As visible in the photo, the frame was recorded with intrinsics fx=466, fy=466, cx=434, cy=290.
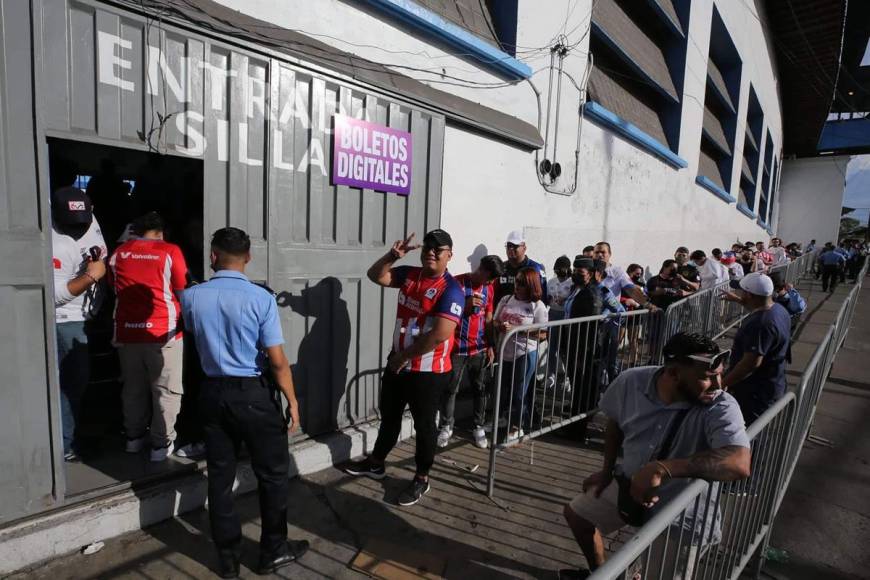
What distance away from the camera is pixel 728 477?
1983mm

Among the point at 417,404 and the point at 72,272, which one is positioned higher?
the point at 72,272

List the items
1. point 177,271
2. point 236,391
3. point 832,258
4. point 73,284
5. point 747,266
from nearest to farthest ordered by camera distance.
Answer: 1. point 236,391
2. point 73,284
3. point 177,271
4. point 747,266
5. point 832,258

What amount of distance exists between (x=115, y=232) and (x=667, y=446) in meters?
5.15

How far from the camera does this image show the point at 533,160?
616cm

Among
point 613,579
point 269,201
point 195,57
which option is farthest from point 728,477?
point 195,57

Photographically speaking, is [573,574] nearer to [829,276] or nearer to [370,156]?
[370,156]

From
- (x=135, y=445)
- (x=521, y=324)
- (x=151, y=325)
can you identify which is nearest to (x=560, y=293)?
(x=521, y=324)

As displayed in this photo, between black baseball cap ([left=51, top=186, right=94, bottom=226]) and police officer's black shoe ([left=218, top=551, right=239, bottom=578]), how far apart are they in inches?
86.3

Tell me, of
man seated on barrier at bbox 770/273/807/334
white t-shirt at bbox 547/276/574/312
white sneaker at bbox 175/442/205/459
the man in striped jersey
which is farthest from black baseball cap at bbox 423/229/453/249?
man seated on barrier at bbox 770/273/807/334

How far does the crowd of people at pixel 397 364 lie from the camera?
226cm

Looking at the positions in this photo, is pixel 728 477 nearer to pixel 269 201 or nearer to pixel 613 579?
pixel 613 579

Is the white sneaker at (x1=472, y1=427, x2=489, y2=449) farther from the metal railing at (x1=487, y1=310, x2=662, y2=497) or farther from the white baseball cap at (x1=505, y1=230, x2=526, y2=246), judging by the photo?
the white baseball cap at (x1=505, y1=230, x2=526, y2=246)

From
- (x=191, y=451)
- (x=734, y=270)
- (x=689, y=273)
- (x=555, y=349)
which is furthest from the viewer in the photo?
(x=734, y=270)

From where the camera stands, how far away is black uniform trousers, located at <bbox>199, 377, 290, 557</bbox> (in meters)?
2.46
